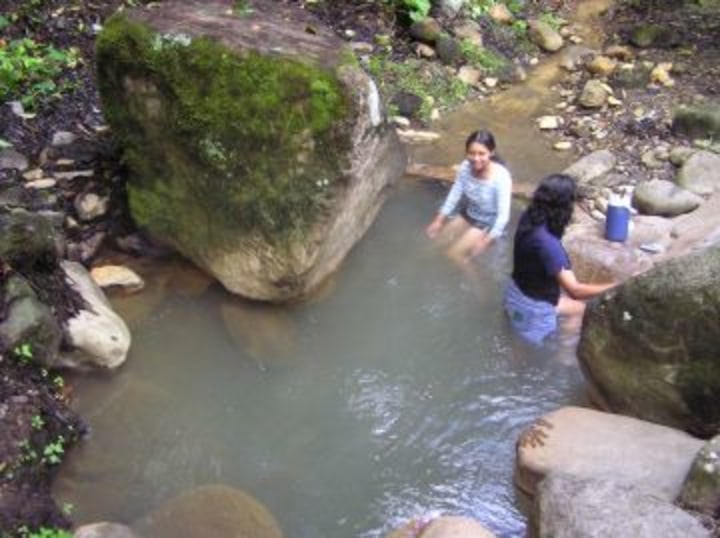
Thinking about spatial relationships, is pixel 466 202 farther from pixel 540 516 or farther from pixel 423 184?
pixel 540 516

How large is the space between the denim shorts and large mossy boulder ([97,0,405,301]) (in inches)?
49.6

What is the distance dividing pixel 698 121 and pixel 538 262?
3476mm

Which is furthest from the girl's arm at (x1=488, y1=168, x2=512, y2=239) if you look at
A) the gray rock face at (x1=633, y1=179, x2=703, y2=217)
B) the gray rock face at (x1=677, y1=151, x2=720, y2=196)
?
the gray rock face at (x1=677, y1=151, x2=720, y2=196)

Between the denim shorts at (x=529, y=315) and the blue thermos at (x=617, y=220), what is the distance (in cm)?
130

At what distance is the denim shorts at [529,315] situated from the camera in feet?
18.5

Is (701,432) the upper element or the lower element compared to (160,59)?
lower

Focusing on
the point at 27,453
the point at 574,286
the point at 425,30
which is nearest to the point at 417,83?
the point at 425,30

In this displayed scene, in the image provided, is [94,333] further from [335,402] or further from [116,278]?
[335,402]

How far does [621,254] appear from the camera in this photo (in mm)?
6426

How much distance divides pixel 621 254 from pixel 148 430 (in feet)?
11.9

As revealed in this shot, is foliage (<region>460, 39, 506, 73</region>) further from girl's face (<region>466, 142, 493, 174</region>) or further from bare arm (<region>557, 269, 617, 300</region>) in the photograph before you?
bare arm (<region>557, 269, 617, 300</region>)

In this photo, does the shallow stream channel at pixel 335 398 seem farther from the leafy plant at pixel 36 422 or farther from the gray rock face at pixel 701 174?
the gray rock face at pixel 701 174

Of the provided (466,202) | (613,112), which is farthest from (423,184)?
(613,112)

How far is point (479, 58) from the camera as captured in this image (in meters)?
9.38
